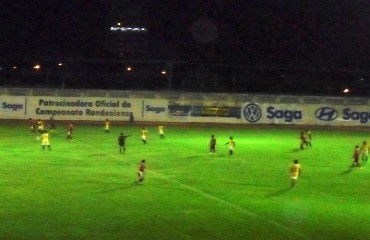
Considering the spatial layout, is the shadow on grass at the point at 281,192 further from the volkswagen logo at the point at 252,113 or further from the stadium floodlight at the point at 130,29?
the stadium floodlight at the point at 130,29

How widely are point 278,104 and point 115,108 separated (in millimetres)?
15347

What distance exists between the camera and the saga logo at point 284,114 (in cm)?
6281

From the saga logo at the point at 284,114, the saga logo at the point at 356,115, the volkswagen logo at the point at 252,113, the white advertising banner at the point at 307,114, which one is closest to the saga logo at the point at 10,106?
the white advertising banner at the point at 307,114

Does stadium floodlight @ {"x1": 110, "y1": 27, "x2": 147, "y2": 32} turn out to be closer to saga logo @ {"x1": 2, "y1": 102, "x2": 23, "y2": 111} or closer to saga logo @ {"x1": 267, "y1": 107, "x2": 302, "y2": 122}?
saga logo @ {"x1": 267, "y1": 107, "x2": 302, "y2": 122}

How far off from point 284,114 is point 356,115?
7.03 metres

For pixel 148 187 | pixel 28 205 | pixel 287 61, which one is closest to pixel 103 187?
pixel 148 187

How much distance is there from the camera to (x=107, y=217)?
21.5 meters

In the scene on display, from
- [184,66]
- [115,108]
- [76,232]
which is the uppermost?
[184,66]

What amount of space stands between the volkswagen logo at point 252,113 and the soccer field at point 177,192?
16.8m

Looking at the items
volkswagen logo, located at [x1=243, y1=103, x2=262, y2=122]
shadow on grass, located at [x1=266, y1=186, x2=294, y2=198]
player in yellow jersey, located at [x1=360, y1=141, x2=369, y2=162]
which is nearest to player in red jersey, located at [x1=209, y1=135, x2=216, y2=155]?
player in yellow jersey, located at [x1=360, y1=141, x2=369, y2=162]

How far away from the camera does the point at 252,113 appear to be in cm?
6250

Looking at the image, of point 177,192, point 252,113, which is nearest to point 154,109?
point 252,113

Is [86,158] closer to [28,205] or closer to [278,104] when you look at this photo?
[28,205]

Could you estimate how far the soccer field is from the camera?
20297 millimetres
